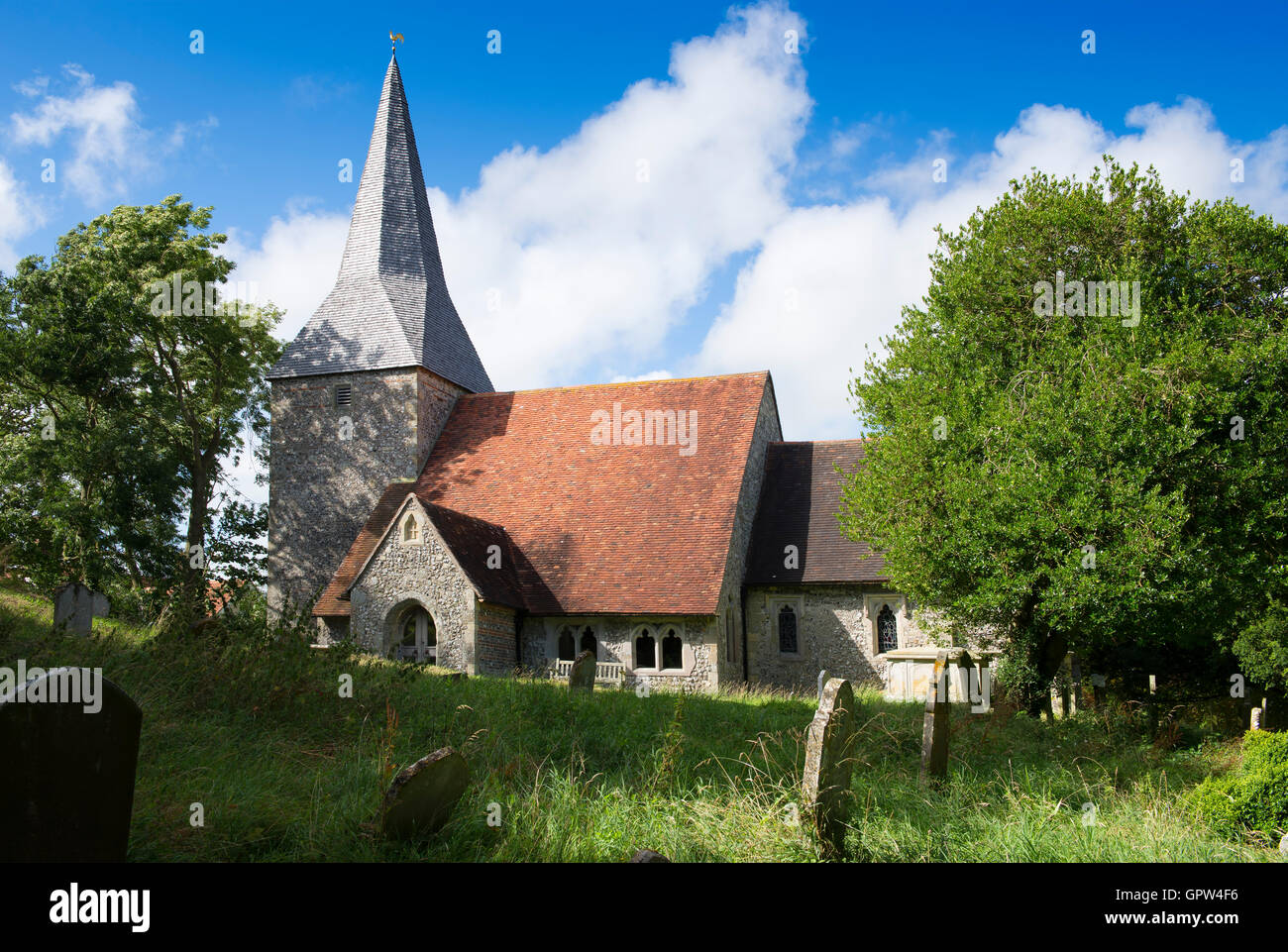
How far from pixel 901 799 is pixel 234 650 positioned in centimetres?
666

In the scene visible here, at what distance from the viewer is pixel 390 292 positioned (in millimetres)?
28359

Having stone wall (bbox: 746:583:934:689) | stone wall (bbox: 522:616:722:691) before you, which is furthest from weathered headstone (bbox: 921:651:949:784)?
stone wall (bbox: 746:583:934:689)

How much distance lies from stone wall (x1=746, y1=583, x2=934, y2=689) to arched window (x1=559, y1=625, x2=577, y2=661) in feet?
15.2

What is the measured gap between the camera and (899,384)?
63.4 feet

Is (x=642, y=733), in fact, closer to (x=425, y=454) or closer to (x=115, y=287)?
(x=425, y=454)

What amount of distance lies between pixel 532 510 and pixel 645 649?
510cm

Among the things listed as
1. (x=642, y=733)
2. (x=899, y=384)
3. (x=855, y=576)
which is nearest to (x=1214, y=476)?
(x=899, y=384)

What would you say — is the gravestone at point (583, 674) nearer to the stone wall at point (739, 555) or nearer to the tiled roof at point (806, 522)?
the stone wall at point (739, 555)

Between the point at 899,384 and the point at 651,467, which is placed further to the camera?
the point at 651,467

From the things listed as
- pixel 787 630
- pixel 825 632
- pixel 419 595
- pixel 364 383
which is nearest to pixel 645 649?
pixel 787 630

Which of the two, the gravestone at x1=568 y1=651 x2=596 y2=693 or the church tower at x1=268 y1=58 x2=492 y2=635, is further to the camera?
the church tower at x1=268 y1=58 x2=492 y2=635

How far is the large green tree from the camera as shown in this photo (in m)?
25.8

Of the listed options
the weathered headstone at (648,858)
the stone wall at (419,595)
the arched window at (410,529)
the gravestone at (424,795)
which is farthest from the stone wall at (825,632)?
the weathered headstone at (648,858)

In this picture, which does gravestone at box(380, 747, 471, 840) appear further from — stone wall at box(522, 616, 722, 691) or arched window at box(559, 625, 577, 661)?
arched window at box(559, 625, 577, 661)
